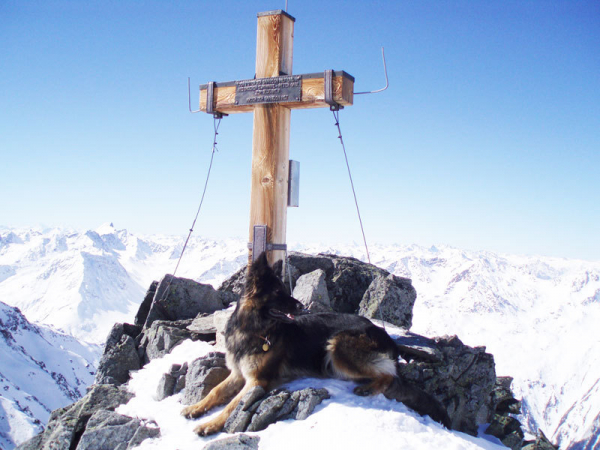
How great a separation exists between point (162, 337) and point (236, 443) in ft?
14.8

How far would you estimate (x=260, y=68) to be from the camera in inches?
352

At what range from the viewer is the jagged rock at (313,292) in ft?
33.1

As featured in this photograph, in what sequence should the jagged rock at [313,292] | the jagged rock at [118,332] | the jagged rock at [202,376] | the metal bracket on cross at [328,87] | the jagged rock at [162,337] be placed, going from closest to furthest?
the jagged rock at [202,376], the metal bracket on cross at [328,87], the jagged rock at [162,337], the jagged rock at [313,292], the jagged rock at [118,332]

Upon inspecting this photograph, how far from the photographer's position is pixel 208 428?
6223mm

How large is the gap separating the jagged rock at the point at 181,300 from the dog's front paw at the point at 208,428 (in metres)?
5.11

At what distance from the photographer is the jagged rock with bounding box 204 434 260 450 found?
5598mm

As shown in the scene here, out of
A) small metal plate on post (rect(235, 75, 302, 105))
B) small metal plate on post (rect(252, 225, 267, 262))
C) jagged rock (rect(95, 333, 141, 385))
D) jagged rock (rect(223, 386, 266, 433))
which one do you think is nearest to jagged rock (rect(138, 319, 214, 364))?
jagged rock (rect(95, 333, 141, 385))

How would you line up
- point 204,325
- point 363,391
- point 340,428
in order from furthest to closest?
point 204,325 < point 363,391 < point 340,428

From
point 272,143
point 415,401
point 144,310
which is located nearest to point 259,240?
point 272,143

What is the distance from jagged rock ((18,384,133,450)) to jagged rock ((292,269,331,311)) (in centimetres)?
393

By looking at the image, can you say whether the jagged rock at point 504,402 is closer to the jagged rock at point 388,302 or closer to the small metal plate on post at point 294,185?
the jagged rock at point 388,302

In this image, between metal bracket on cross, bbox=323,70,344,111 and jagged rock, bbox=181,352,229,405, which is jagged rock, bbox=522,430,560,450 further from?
metal bracket on cross, bbox=323,70,344,111

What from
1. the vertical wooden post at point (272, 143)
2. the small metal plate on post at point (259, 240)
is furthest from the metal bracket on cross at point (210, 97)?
the small metal plate on post at point (259, 240)

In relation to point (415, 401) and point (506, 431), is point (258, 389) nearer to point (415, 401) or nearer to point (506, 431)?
point (415, 401)
